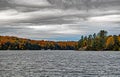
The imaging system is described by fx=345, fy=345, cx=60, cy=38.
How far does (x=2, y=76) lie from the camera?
6400cm

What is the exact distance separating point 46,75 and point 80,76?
6.84 meters

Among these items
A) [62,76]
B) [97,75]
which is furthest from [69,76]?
[97,75]

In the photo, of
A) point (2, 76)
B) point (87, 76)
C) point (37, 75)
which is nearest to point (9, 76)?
point (2, 76)

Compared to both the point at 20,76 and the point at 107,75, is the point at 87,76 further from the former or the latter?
the point at 20,76

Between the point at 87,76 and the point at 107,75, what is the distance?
3.99 m

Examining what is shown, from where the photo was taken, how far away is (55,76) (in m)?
65.6

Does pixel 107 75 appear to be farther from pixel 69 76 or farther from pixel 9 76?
pixel 9 76

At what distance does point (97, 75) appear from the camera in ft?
221

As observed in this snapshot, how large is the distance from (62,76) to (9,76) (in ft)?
32.5

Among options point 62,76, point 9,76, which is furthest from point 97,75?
point 9,76

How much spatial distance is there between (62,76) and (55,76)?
1351 mm

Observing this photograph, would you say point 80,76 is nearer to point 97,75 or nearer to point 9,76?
point 97,75

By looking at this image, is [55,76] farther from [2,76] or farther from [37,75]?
[2,76]

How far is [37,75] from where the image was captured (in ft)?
219
